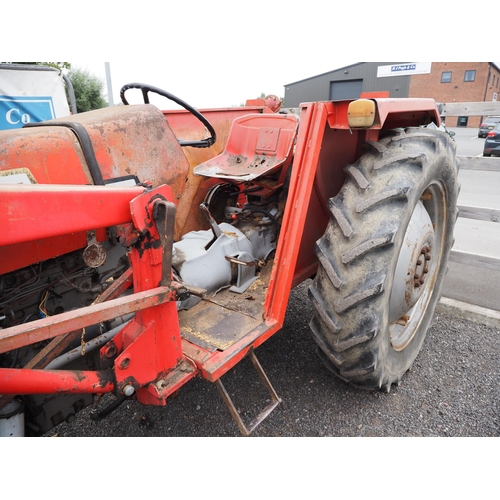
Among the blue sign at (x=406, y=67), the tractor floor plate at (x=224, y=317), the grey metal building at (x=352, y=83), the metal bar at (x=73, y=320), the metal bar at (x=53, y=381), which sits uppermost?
the blue sign at (x=406, y=67)

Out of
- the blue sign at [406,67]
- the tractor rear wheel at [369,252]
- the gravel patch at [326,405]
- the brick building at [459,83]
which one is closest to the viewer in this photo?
the tractor rear wheel at [369,252]

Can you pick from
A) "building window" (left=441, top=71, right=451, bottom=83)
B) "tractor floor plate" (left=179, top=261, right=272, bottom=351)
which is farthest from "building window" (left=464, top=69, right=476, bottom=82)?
"tractor floor plate" (left=179, top=261, right=272, bottom=351)

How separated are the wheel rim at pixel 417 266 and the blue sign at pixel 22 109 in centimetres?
601

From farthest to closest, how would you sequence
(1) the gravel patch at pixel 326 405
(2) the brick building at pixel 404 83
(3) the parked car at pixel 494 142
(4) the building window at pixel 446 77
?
1. (4) the building window at pixel 446 77
2. (2) the brick building at pixel 404 83
3. (3) the parked car at pixel 494 142
4. (1) the gravel patch at pixel 326 405

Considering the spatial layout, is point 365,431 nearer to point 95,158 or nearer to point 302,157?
point 302,157

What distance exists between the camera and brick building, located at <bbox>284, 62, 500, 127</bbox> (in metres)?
24.7

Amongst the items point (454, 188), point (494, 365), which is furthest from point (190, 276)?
point (494, 365)

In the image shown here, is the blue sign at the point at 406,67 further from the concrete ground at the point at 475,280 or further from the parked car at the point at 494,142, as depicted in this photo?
the concrete ground at the point at 475,280

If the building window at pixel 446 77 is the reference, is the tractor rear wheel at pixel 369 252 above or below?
below

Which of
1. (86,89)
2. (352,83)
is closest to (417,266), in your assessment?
(86,89)

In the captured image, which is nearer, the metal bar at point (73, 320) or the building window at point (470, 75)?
the metal bar at point (73, 320)

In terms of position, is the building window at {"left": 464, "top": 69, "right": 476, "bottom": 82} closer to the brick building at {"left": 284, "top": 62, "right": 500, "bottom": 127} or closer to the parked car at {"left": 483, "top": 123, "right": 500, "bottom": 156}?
the brick building at {"left": 284, "top": 62, "right": 500, "bottom": 127}

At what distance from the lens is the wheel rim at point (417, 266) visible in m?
2.04

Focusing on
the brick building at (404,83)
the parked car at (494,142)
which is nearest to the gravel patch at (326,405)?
the parked car at (494,142)
